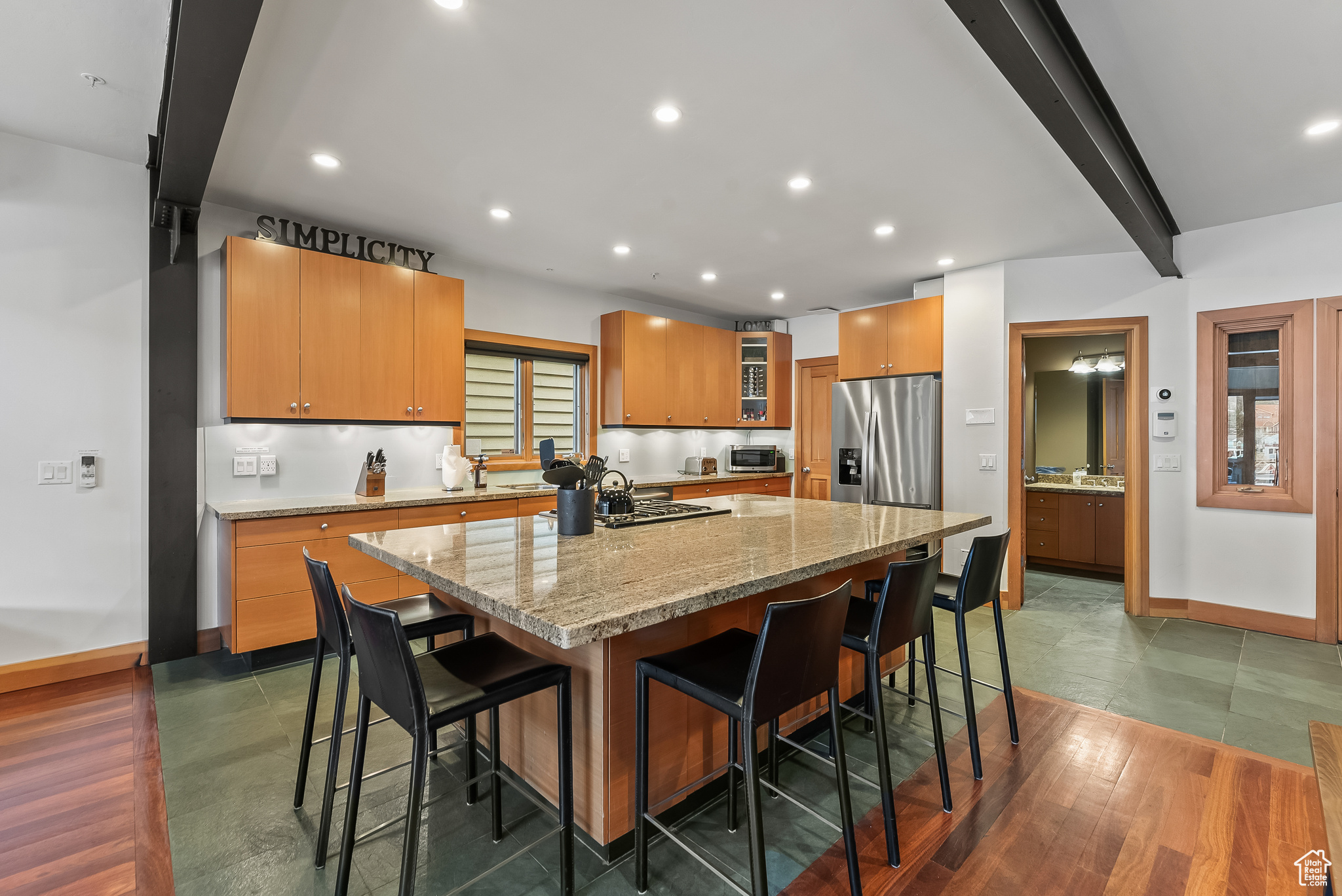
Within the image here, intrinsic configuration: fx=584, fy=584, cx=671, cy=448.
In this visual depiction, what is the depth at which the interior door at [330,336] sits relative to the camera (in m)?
3.50

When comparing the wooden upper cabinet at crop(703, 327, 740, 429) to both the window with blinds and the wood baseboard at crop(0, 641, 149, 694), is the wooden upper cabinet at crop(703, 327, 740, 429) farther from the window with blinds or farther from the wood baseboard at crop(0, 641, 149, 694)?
the wood baseboard at crop(0, 641, 149, 694)

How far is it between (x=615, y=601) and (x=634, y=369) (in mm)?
4165

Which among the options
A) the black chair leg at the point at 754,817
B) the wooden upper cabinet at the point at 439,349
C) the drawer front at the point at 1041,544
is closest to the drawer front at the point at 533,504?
the wooden upper cabinet at the point at 439,349

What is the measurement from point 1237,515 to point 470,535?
4.84 m

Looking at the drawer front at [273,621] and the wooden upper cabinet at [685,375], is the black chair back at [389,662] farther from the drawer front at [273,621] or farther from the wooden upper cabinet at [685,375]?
the wooden upper cabinet at [685,375]

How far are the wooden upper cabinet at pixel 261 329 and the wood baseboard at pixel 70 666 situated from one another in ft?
4.45

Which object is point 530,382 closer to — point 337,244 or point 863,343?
point 337,244

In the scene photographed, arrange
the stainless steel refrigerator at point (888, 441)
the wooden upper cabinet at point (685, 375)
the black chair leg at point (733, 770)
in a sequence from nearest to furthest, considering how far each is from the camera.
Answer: the black chair leg at point (733, 770), the stainless steel refrigerator at point (888, 441), the wooden upper cabinet at point (685, 375)

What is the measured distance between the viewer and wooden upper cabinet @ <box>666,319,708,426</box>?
18.6 feet

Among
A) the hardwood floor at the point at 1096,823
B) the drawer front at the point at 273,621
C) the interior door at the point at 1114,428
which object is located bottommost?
the hardwood floor at the point at 1096,823

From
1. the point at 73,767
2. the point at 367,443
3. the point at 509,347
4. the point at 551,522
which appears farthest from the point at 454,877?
the point at 509,347

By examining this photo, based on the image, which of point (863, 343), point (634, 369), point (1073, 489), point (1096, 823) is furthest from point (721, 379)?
point (1096, 823)

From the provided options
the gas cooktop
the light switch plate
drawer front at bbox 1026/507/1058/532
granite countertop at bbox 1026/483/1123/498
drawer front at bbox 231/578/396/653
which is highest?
the light switch plate

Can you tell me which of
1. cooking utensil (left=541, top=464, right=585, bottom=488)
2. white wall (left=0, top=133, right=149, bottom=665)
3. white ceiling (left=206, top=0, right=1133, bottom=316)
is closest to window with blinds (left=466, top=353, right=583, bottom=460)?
white ceiling (left=206, top=0, right=1133, bottom=316)
